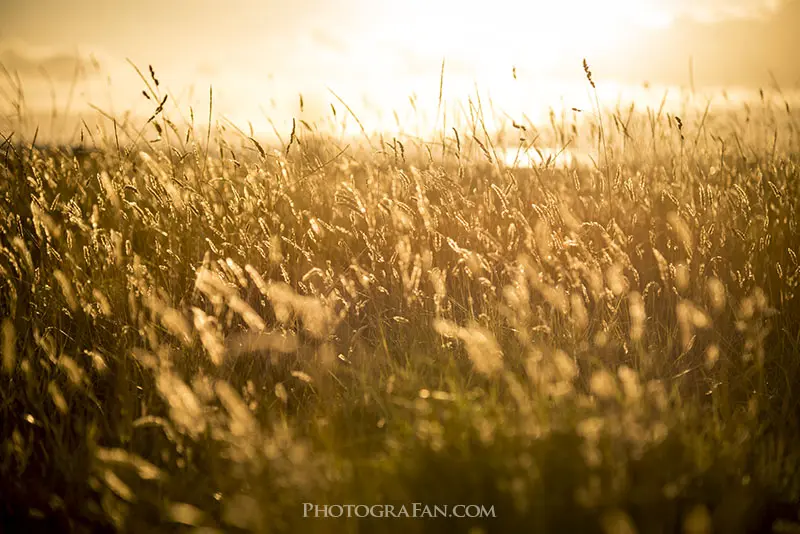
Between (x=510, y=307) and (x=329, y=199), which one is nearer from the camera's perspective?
(x=510, y=307)

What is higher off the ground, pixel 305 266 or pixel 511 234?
pixel 511 234

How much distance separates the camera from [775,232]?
2.36 meters

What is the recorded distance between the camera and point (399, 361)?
1963 mm

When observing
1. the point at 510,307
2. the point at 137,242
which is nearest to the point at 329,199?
the point at 137,242

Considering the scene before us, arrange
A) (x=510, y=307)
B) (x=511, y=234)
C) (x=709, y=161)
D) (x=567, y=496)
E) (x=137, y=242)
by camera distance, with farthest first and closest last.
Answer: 1. (x=709, y=161)
2. (x=137, y=242)
3. (x=511, y=234)
4. (x=510, y=307)
5. (x=567, y=496)

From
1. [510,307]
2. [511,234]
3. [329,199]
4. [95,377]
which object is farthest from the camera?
[329,199]

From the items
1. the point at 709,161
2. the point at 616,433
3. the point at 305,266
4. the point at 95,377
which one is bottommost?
the point at 95,377

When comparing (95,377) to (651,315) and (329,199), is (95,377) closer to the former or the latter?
(329,199)

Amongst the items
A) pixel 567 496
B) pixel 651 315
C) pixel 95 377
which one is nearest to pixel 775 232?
pixel 651 315

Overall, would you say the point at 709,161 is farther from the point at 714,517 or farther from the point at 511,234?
→ the point at 714,517

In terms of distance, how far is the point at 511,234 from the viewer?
2348mm

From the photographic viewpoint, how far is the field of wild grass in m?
1.18

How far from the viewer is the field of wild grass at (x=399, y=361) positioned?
1.18 metres

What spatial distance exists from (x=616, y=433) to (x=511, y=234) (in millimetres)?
1263
